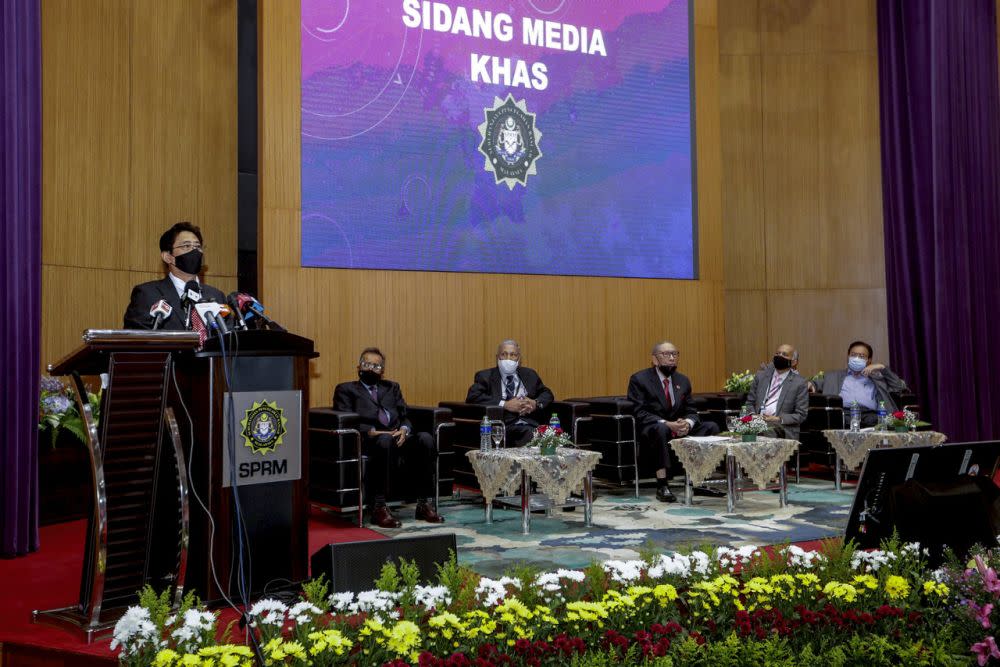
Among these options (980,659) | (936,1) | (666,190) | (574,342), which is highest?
(936,1)

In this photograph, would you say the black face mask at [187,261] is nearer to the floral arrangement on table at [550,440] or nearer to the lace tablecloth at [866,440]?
the floral arrangement on table at [550,440]

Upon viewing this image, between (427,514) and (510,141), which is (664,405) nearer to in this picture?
(427,514)

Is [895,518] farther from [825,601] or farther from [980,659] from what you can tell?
[980,659]

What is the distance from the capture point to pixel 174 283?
4008 mm

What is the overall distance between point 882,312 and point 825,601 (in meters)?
7.62

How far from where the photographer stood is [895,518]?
2.63 m

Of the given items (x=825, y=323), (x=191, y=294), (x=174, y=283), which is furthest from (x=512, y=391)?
(x=825, y=323)

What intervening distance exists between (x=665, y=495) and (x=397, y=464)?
6.09ft

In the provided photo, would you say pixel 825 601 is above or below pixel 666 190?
below

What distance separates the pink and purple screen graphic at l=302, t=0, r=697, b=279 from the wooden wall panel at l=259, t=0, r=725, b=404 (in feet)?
0.38

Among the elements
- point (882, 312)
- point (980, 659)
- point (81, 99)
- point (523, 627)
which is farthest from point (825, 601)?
point (882, 312)

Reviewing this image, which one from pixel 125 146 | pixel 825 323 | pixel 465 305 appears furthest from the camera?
pixel 825 323

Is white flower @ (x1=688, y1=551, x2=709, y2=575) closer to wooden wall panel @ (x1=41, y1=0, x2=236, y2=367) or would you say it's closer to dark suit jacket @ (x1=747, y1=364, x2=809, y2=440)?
dark suit jacket @ (x1=747, y1=364, x2=809, y2=440)

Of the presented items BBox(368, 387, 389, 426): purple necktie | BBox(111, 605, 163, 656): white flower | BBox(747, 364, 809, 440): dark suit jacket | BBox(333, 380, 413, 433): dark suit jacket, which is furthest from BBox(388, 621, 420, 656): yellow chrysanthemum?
BBox(747, 364, 809, 440): dark suit jacket
